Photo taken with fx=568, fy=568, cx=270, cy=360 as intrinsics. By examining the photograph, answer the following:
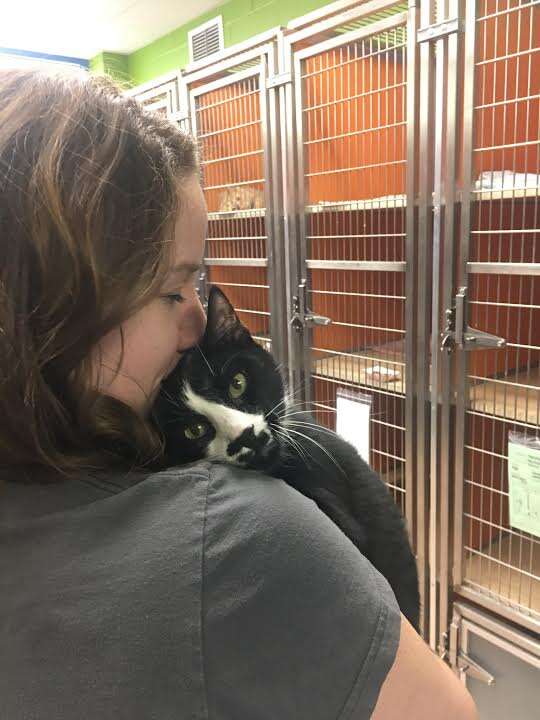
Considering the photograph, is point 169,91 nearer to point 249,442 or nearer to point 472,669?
point 249,442

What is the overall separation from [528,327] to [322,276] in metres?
0.59

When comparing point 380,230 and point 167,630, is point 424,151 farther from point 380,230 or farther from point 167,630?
point 167,630

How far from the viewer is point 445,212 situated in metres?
1.24

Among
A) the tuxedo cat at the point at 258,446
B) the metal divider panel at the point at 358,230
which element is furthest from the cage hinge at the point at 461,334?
the tuxedo cat at the point at 258,446

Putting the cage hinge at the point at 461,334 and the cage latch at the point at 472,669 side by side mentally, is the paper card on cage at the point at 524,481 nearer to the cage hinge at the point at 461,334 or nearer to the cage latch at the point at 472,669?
the cage hinge at the point at 461,334

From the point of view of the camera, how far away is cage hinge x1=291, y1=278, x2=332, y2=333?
5.30 ft

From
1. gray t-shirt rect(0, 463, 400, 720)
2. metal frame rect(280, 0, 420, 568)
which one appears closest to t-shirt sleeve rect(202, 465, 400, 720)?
gray t-shirt rect(0, 463, 400, 720)

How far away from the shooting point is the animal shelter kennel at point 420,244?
1214 millimetres

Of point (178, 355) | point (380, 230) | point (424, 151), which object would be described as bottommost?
point (178, 355)

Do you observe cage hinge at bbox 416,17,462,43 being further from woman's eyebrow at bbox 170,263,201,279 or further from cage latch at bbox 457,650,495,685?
cage latch at bbox 457,650,495,685

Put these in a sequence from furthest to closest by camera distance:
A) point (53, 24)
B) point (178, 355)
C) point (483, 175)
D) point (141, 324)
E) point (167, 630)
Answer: point (53, 24) → point (483, 175) → point (178, 355) → point (141, 324) → point (167, 630)

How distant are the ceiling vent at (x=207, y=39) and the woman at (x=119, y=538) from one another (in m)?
2.52

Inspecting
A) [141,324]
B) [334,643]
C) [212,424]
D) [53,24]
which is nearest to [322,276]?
[212,424]

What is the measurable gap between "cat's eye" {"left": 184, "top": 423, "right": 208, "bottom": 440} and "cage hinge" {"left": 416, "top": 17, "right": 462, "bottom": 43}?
96 cm
